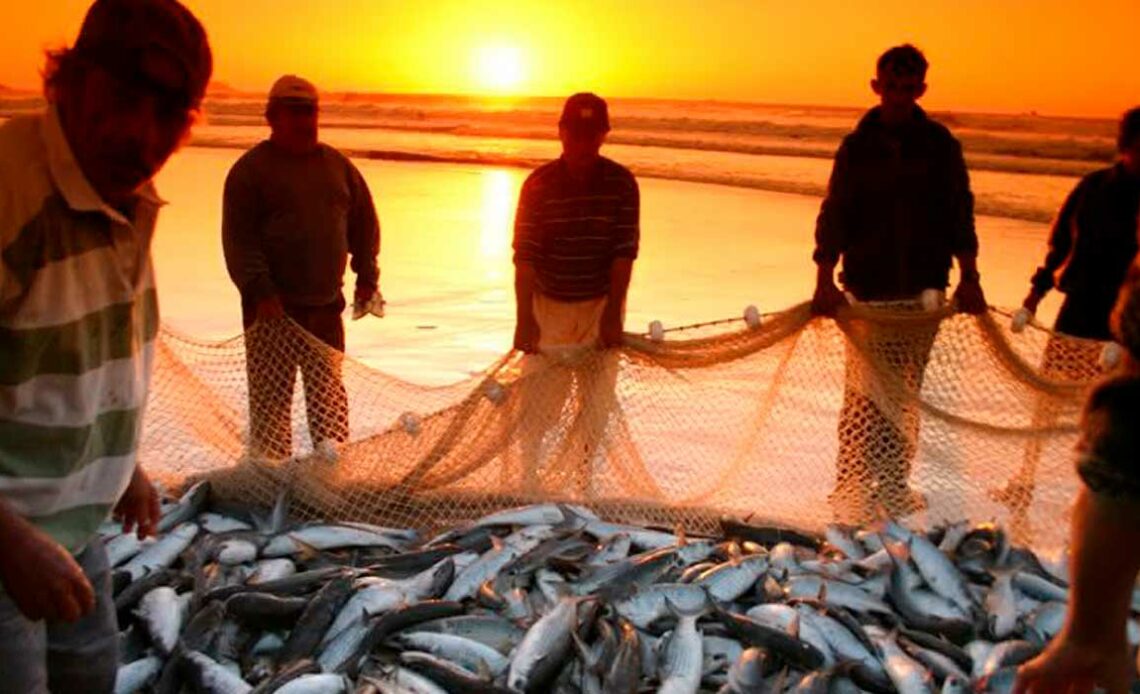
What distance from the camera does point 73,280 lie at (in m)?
2.42

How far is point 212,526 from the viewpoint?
5.17 metres

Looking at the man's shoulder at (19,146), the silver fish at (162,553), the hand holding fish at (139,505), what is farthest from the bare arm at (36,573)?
the silver fish at (162,553)

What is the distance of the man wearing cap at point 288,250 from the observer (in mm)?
5797

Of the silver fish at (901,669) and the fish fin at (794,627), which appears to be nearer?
the silver fish at (901,669)

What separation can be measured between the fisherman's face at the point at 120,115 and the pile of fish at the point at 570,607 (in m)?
1.97

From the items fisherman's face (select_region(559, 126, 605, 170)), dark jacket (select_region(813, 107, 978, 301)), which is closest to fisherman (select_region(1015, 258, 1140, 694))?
dark jacket (select_region(813, 107, 978, 301))

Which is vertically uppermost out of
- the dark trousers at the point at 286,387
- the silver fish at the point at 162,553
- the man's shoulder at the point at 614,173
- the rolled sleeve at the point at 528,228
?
the man's shoulder at the point at 614,173

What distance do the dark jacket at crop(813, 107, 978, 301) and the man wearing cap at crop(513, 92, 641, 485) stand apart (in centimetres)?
114

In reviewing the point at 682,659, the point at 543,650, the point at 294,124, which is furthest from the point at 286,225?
the point at 682,659

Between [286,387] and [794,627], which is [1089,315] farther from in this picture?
[286,387]

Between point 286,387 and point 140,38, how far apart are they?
3.71 meters

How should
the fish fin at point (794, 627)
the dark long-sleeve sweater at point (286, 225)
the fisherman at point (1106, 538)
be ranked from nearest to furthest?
1. the fisherman at point (1106, 538)
2. the fish fin at point (794, 627)
3. the dark long-sleeve sweater at point (286, 225)

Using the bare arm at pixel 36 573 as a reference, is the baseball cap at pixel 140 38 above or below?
above

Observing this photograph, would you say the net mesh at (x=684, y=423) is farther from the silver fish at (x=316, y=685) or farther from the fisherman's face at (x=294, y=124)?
the silver fish at (x=316, y=685)
